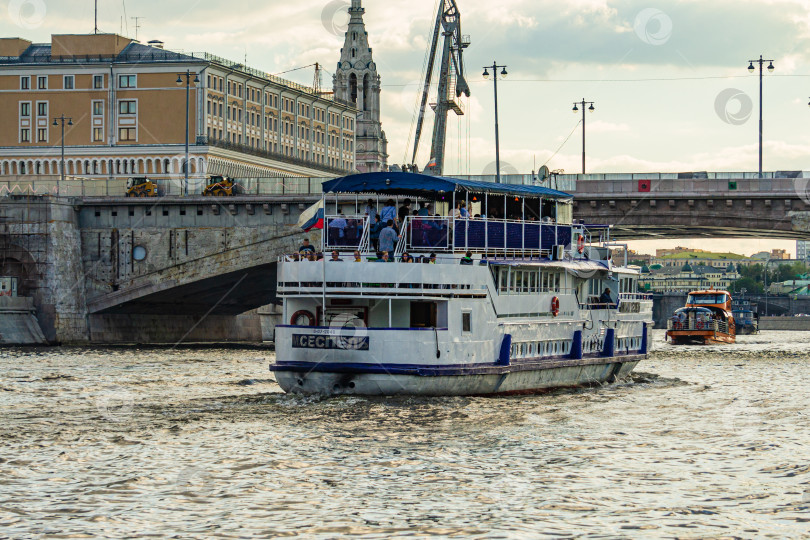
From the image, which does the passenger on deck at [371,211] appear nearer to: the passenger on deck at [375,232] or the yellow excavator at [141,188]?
the passenger on deck at [375,232]

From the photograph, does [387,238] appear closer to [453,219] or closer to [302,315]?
[453,219]

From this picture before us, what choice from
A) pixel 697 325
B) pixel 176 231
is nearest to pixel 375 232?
pixel 176 231

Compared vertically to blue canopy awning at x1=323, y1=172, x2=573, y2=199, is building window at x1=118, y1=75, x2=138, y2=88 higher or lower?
higher

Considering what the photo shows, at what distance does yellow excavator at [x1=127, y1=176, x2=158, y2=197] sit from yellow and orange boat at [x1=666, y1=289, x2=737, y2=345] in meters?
37.5

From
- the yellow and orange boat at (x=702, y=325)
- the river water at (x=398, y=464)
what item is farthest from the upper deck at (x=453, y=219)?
the yellow and orange boat at (x=702, y=325)

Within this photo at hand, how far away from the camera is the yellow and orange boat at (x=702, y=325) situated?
95500 millimetres

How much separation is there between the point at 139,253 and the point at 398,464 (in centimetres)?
5611

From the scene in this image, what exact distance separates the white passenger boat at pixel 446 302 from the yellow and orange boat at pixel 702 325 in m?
49.4

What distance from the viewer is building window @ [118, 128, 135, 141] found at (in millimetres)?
132250

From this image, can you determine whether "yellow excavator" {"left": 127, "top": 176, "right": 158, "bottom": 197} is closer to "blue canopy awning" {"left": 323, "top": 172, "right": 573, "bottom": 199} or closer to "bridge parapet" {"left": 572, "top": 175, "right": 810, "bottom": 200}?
"bridge parapet" {"left": 572, "top": 175, "right": 810, "bottom": 200}

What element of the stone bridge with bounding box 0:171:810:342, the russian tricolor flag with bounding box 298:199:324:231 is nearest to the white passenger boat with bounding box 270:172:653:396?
the russian tricolor flag with bounding box 298:199:324:231

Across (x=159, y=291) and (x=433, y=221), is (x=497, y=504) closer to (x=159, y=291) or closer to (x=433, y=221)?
(x=433, y=221)

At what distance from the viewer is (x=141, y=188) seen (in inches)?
3253

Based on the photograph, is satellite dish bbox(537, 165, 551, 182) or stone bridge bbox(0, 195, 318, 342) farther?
stone bridge bbox(0, 195, 318, 342)
